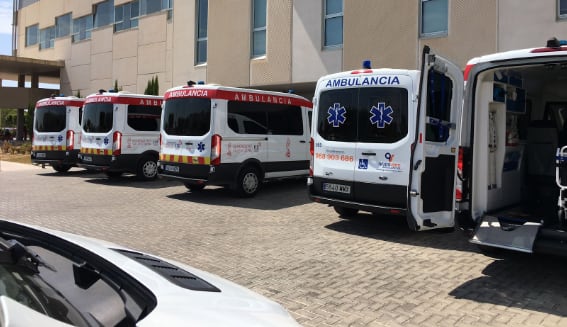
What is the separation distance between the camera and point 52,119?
15.9m

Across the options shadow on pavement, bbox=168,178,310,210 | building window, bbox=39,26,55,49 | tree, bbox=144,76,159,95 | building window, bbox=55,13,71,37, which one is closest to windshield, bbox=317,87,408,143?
shadow on pavement, bbox=168,178,310,210

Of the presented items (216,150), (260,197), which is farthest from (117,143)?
(260,197)

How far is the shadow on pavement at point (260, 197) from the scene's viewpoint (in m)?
10.2

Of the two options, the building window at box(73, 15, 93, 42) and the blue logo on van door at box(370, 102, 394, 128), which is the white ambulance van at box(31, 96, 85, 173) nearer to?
the blue logo on van door at box(370, 102, 394, 128)

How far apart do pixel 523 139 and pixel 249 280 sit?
14.8 ft

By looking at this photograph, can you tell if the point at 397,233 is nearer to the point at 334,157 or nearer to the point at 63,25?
the point at 334,157

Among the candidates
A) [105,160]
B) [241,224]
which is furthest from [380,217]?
[105,160]

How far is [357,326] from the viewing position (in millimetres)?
3875

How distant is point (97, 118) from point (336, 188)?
359 inches

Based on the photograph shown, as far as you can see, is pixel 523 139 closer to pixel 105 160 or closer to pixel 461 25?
pixel 461 25

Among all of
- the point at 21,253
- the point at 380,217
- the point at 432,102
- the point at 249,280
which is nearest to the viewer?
the point at 21,253

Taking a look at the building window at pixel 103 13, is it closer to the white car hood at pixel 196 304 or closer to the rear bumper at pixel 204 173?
the rear bumper at pixel 204 173

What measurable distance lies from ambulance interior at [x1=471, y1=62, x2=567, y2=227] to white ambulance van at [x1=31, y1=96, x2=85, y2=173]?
13861mm

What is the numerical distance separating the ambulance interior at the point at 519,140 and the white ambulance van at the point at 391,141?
18.1 inches
